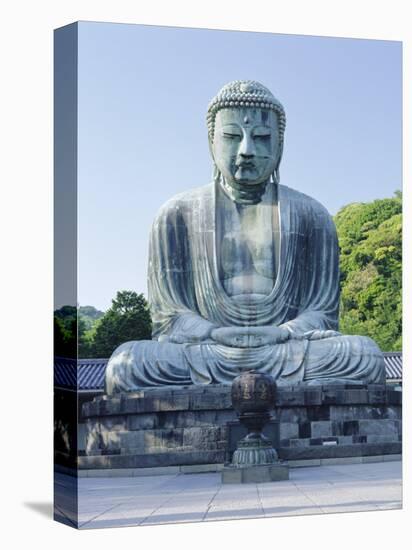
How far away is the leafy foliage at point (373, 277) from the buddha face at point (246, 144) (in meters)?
4.43

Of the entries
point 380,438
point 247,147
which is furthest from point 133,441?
point 247,147

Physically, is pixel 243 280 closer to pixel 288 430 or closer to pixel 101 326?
pixel 101 326

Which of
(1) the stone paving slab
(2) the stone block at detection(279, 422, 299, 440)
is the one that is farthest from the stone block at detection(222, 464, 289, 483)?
(2) the stone block at detection(279, 422, 299, 440)

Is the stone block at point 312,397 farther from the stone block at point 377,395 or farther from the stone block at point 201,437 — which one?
the stone block at point 201,437

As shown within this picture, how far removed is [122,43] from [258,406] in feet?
12.6

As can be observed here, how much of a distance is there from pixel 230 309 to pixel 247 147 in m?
1.80

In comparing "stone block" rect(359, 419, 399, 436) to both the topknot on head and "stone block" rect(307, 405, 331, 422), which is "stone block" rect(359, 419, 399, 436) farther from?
the topknot on head

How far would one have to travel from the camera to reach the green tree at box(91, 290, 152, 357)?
15633mm

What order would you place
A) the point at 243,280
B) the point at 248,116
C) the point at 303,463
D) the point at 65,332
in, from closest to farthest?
the point at 65,332
the point at 303,463
the point at 248,116
the point at 243,280

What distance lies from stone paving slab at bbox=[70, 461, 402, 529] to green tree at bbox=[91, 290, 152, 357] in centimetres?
193

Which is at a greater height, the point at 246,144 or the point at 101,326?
the point at 246,144

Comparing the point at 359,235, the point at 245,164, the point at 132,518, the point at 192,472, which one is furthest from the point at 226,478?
the point at 359,235

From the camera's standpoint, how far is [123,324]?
Result: 16719 mm

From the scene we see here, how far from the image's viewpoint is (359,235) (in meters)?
25.7
